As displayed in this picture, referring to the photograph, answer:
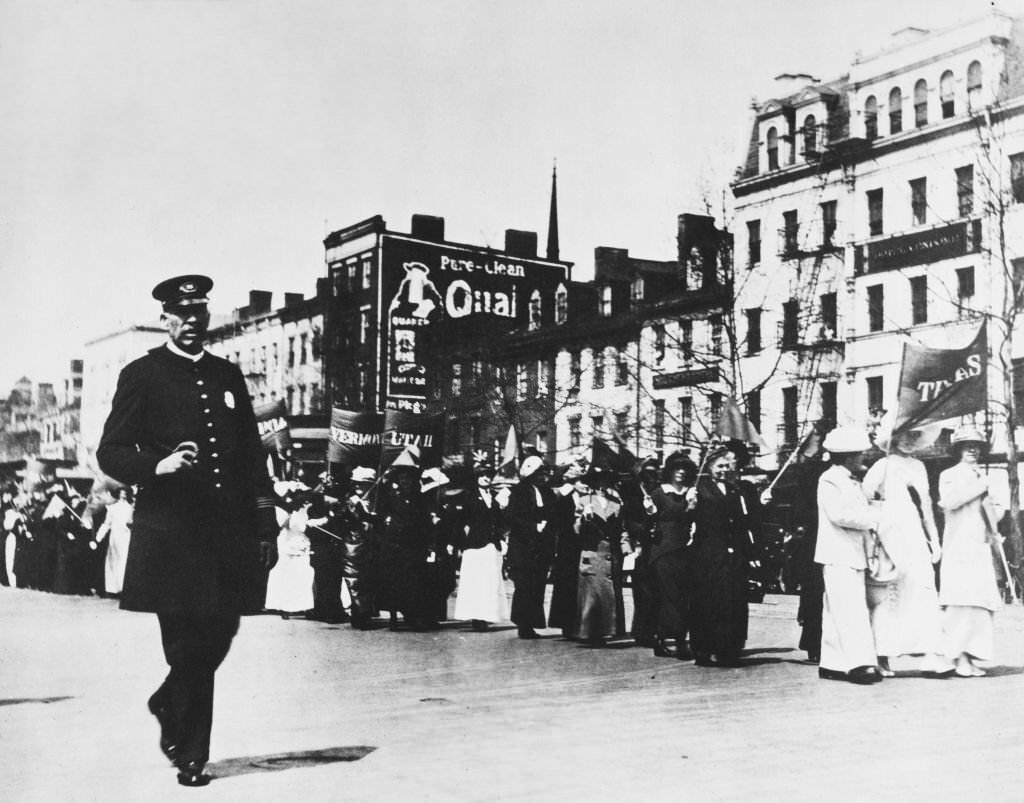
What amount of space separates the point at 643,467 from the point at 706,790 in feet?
27.9

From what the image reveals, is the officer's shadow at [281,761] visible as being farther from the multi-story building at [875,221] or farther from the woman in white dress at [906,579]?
the multi-story building at [875,221]

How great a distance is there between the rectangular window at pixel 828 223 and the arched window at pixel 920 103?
5878 millimetres

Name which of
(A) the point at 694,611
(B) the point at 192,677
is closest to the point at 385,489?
(A) the point at 694,611

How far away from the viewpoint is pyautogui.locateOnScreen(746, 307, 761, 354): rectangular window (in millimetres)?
33375

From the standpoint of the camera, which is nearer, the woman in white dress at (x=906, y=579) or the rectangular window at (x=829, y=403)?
the woman in white dress at (x=906, y=579)

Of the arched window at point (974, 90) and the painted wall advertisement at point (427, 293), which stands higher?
the arched window at point (974, 90)

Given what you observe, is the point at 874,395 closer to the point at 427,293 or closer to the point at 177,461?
the point at 427,293

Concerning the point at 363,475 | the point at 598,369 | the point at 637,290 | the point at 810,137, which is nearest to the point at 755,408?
the point at 810,137

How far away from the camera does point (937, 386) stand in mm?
14016

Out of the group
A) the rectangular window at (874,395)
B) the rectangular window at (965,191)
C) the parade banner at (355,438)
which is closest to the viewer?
the parade banner at (355,438)

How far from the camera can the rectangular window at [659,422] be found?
36.5m

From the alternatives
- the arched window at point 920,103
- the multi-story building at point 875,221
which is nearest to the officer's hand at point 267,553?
the multi-story building at point 875,221

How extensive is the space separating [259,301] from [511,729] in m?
3.10

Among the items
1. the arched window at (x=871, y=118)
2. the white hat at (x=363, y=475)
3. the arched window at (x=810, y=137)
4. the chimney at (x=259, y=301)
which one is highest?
the arched window at (x=810, y=137)
